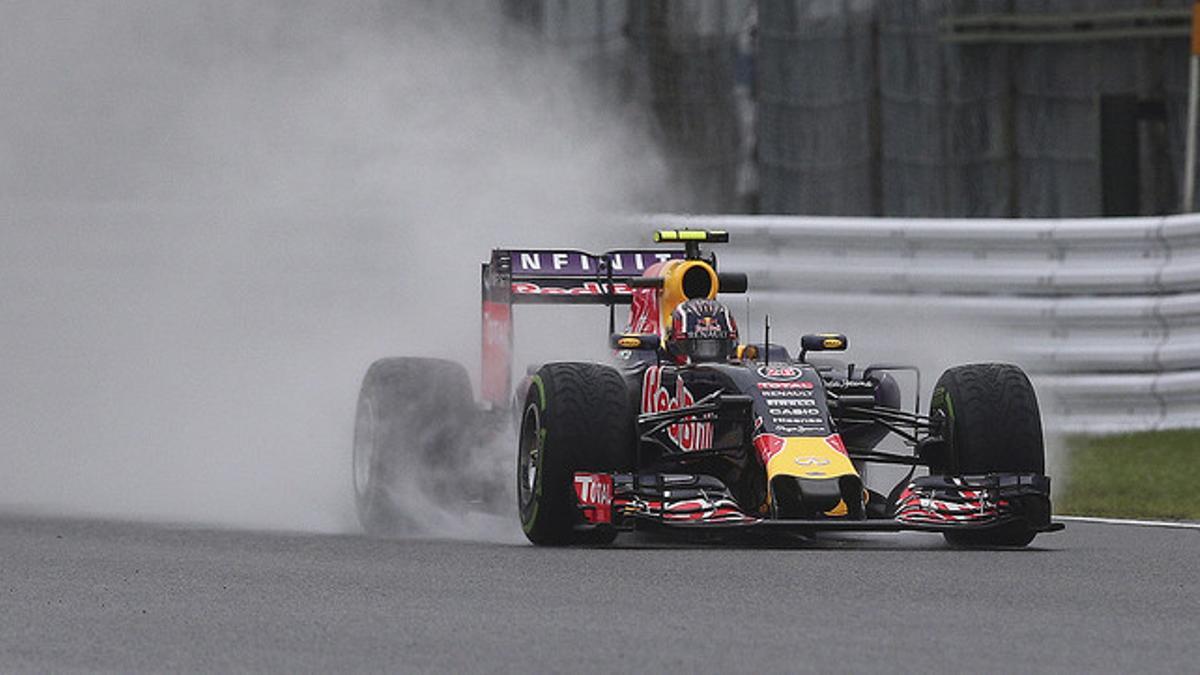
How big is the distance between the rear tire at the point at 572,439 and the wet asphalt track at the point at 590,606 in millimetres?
194

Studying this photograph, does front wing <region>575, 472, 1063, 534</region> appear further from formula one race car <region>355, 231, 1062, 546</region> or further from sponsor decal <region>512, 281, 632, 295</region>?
sponsor decal <region>512, 281, 632, 295</region>

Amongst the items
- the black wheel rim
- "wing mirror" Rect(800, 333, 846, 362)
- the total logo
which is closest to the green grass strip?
"wing mirror" Rect(800, 333, 846, 362)

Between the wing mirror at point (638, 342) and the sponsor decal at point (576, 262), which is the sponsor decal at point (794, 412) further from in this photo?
the sponsor decal at point (576, 262)

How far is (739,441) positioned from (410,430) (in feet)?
8.37

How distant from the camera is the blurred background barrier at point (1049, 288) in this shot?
57.1ft

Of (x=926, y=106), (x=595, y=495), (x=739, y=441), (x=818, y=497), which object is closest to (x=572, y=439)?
(x=595, y=495)

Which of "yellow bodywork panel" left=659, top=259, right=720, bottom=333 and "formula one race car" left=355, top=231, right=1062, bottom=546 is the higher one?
"yellow bodywork panel" left=659, top=259, right=720, bottom=333

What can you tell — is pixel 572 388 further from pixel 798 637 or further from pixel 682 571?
pixel 798 637

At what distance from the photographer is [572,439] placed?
12.2 m

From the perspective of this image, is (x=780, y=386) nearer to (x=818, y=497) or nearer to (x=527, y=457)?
(x=818, y=497)

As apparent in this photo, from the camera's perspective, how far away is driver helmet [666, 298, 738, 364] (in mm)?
13211

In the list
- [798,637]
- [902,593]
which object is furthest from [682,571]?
[798,637]

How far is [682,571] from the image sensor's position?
10.7m

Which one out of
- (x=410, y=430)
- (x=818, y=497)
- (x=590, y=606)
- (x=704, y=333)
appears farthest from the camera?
(x=410, y=430)
